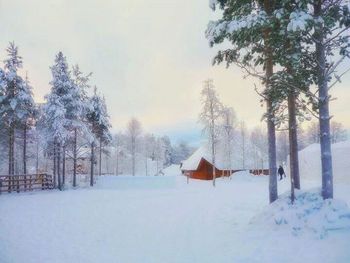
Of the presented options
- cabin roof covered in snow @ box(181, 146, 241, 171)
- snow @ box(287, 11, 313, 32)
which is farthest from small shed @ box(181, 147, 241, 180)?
snow @ box(287, 11, 313, 32)

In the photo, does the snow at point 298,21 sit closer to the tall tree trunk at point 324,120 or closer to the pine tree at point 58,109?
the tall tree trunk at point 324,120

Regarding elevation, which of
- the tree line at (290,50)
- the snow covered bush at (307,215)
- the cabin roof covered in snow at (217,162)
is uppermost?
the tree line at (290,50)

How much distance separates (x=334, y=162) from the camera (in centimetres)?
3020

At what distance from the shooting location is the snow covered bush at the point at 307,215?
8602 millimetres

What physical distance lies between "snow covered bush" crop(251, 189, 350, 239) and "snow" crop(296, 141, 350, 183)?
21.2 metres

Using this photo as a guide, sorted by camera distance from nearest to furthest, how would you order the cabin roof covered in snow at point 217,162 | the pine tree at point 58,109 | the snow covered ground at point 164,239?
the snow covered ground at point 164,239 → the pine tree at point 58,109 → the cabin roof covered in snow at point 217,162

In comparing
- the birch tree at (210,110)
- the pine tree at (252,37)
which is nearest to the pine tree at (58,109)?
Result: the birch tree at (210,110)

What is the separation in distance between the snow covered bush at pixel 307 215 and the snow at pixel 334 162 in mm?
21176

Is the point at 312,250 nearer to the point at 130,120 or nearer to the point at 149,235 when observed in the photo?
the point at 149,235

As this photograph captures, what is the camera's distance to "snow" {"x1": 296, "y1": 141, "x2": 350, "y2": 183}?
95.3 ft

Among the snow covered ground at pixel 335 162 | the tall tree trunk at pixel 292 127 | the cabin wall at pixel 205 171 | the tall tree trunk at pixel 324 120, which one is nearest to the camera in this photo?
the tall tree trunk at pixel 324 120

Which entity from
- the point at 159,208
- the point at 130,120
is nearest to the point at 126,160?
the point at 130,120

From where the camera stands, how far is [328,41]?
10078 millimetres

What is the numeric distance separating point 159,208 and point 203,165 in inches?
1386
